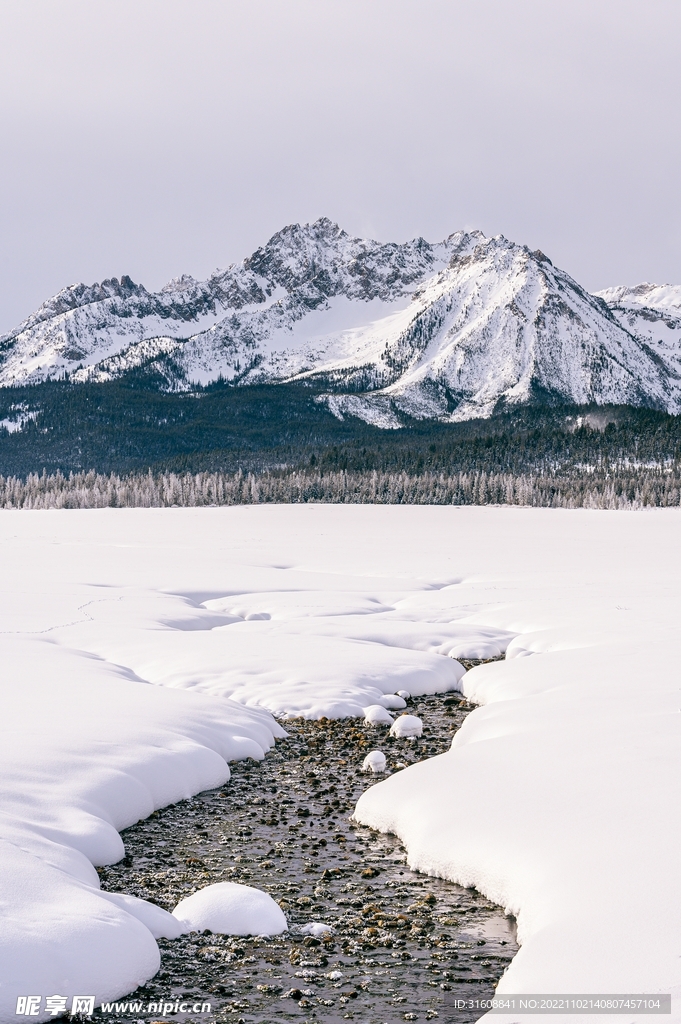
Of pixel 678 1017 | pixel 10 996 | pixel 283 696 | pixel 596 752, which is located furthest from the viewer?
pixel 283 696

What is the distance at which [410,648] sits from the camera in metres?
28.3

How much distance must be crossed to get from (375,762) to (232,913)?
271 inches

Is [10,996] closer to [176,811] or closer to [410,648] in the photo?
[176,811]

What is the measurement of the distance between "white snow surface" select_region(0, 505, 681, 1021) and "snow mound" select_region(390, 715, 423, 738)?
1443 millimetres

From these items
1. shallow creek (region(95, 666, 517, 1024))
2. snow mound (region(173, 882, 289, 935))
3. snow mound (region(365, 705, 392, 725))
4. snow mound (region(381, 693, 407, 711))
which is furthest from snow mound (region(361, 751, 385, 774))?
snow mound (region(173, 882, 289, 935))

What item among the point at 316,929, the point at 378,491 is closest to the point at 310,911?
the point at 316,929

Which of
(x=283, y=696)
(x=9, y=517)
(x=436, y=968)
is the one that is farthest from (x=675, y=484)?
(x=436, y=968)

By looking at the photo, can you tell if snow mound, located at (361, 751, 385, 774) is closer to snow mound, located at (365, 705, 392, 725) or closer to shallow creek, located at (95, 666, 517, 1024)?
shallow creek, located at (95, 666, 517, 1024)

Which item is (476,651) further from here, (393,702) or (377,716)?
(377,716)

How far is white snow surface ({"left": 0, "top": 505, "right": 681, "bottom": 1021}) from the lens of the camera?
8.36m

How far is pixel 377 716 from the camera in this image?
1992 cm

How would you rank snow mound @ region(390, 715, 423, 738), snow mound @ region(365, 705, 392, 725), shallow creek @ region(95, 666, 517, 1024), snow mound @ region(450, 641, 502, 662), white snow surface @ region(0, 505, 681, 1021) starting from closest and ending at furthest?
white snow surface @ region(0, 505, 681, 1021), shallow creek @ region(95, 666, 517, 1024), snow mound @ region(390, 715, 423, 738), snow mound @ region(365, 705, 392, 725), snow mound @ region(450, 641, 502, 662)

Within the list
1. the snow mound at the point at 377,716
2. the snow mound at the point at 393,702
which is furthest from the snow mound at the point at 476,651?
the snow mound at the point at 377,716

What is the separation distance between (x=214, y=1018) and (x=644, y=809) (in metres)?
6.18
